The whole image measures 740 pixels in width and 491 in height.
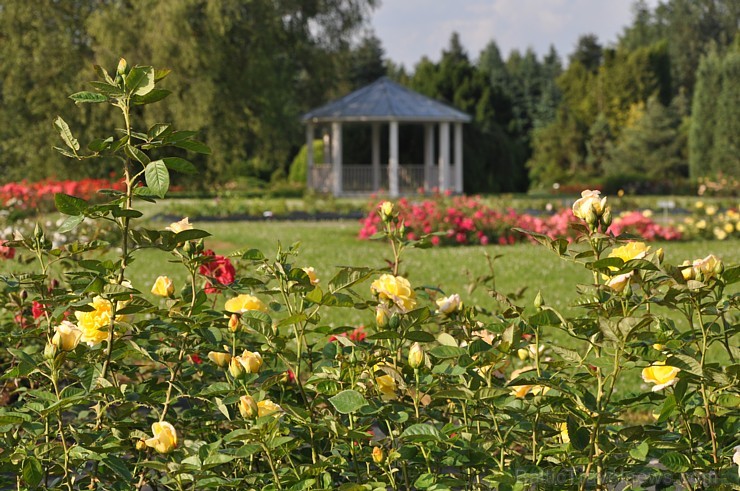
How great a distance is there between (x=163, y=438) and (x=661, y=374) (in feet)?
2.90

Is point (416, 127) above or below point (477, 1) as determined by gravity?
below

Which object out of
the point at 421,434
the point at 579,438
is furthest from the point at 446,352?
the point at 579,438

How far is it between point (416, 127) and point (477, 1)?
10214 mm

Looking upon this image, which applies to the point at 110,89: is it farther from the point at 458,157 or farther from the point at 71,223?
the point at 458,157

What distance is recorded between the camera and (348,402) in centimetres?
152

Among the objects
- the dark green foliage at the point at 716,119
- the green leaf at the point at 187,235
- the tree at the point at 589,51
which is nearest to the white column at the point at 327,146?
the dark green foliage at the point at 716,119

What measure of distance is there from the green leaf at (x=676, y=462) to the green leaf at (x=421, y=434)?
16.1 inches

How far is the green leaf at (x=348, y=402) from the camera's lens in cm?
150

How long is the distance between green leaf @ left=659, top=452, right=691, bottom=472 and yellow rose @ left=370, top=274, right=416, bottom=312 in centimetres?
55

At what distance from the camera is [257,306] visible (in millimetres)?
1916

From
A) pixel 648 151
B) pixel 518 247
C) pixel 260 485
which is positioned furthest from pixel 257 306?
pixel 648 151

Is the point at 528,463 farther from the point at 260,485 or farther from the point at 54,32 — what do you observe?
the point at 54,32

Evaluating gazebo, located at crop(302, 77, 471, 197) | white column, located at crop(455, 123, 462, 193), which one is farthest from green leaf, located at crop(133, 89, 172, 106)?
white column, located at crop(455, 123, 462, 193)

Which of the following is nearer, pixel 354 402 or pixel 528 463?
pixel 354 402
